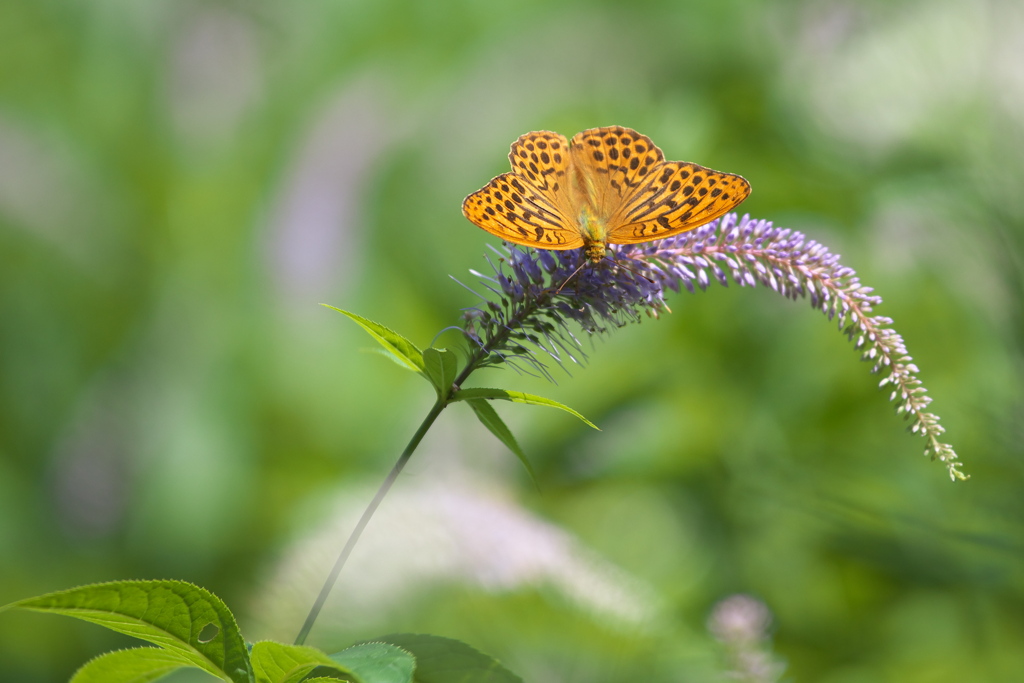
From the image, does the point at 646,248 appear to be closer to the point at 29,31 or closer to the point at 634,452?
the point at 634,452

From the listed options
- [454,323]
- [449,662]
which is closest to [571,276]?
[449,662]

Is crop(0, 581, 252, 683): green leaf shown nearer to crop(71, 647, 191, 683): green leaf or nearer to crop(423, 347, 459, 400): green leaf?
crop(71, 647, 191, 683): green leaf

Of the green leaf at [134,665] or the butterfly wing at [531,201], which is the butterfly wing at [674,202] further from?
the green leaf at [134,665]

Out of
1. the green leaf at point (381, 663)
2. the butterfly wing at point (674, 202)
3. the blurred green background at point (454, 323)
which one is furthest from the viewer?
the blurred green background at point (454, 323)

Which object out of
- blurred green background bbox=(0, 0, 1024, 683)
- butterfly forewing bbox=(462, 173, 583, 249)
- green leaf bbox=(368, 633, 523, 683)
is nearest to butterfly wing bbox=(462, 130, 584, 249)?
butterfly forewing bbox=(462, 173, 583, 249)

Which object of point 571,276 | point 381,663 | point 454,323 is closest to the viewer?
point 381,663

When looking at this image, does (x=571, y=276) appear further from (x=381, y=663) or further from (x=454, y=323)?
(x=454, y=323)

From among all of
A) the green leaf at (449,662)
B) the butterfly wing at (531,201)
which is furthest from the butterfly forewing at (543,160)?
the green leaf at (449,662)
